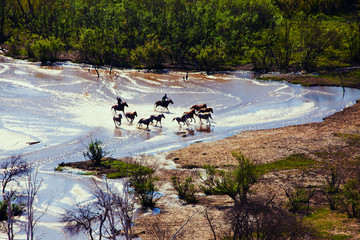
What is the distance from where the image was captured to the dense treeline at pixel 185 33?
191 ft

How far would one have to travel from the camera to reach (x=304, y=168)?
2252 centimetres

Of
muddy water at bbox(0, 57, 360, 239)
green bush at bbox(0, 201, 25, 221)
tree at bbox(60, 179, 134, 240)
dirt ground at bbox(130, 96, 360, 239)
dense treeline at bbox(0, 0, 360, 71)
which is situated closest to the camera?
tree at bbox(60, 179, 134, 240)

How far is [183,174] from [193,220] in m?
5.87

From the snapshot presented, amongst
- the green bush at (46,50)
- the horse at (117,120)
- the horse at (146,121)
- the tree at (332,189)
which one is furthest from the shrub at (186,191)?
the green bush at (46,50)

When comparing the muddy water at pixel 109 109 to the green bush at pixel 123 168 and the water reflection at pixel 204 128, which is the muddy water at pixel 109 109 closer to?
the water reflection at pixel 204 128

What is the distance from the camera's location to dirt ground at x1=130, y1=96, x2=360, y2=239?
16656mm

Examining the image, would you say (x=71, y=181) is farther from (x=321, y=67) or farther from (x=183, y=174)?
(x=321, y=67)

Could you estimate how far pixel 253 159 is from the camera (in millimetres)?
24359

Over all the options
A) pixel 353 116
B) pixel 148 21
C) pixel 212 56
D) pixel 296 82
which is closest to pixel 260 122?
pixel 353 116

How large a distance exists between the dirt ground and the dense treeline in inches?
982

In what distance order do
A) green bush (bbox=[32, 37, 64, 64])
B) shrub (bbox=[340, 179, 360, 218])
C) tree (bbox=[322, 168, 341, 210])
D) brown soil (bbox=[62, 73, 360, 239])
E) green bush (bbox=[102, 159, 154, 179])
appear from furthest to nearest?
green bush (bbox=[32, 37, 64, 64]) → green bush (bbox=[102, 159, 154, 179]) → tree (bbox=[322, 168, 341, 210]) → brown soil (bbox=[62, 73, 360, 239]) → shrub (bbox=[340, 179, 360, 218])

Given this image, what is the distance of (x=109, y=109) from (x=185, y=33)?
30.4 metres

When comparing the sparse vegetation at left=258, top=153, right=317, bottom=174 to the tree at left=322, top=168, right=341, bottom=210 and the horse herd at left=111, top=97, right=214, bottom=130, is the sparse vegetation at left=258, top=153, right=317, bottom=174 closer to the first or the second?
the tree at left=322, top=168, right=341, bottom=210

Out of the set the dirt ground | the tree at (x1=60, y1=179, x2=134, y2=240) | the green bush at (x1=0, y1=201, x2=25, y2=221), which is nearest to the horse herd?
Result: the dirt ground
